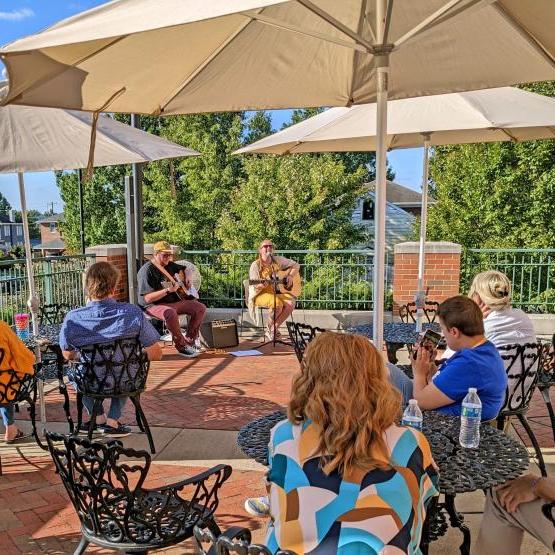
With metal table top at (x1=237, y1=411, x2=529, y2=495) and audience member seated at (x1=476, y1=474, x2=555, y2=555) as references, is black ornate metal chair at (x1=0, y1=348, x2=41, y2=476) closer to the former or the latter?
metal table top at (x1=237, y1=411, x2=529, y2=495)

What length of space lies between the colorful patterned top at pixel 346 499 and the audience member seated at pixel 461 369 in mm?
1141

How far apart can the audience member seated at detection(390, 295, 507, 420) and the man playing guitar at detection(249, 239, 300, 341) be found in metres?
4.85

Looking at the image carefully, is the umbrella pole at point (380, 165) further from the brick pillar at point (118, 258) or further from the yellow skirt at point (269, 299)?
the brick pillar at point (118, 258)

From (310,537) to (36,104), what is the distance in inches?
92.5

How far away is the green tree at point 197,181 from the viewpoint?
2147 centimetres

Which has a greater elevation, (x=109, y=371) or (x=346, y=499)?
(x=346, y=499)

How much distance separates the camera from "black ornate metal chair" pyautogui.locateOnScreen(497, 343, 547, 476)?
3.47 m

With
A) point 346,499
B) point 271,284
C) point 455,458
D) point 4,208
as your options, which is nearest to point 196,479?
point 346,499

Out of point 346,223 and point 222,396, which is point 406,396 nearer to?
point 222,396

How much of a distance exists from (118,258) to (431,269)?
15.2ft

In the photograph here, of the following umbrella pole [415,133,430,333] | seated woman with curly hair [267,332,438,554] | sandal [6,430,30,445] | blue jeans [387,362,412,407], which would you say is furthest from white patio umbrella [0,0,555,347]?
sandal [6,430,30,445]

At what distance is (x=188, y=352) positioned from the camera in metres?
7.13

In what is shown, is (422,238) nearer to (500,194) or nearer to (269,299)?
(269,299)

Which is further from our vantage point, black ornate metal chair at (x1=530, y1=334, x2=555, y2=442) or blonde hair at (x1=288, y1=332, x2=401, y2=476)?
black ornate metal chair at (x1=530, y1=334, x2=555, y2=442)
